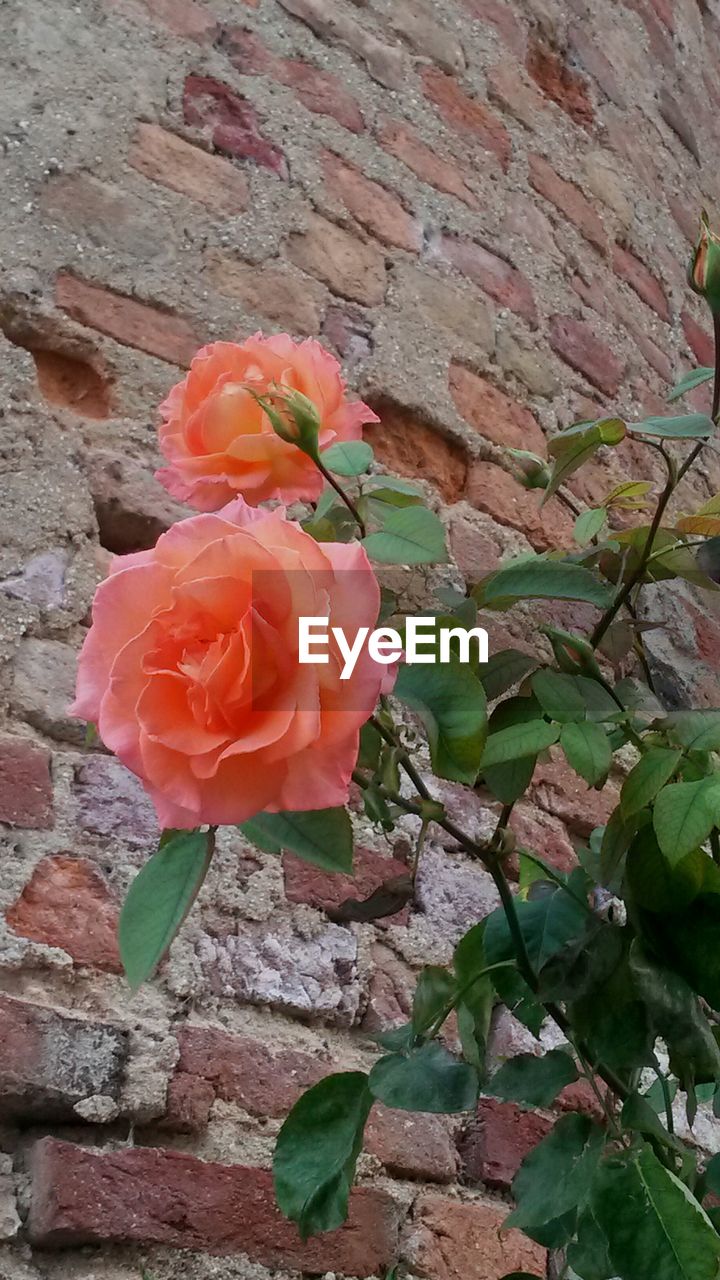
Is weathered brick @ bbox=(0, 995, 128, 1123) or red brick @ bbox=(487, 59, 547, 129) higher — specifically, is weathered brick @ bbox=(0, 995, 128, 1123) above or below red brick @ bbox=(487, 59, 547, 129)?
below

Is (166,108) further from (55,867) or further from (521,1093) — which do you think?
(521,1093)

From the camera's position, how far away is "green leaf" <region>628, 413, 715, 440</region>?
2.77 feet

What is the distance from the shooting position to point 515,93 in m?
2.04

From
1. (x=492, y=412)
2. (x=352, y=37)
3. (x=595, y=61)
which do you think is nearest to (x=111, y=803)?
(x=492, y=412)

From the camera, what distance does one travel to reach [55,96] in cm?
149

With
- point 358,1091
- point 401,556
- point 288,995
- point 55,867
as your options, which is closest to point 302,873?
point 288,995

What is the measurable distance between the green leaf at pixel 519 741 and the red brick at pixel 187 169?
98 centimetres

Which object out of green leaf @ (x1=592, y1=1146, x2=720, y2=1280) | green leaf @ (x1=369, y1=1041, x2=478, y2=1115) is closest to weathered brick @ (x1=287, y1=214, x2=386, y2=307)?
green leaf @ (x1=369, y1=1041, x2=478, y2=1115)

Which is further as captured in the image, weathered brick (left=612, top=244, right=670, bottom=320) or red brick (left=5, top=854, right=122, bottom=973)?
weathered brick (left=612, top=244, right=670, bottom=320)

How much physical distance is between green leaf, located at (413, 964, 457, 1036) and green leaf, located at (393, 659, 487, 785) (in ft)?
0.56

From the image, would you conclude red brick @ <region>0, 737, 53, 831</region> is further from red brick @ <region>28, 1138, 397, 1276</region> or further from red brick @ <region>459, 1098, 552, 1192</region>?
red brick @ <region>459, 1098, 552, 1192</region>

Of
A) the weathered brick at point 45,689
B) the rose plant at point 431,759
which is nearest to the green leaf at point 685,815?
the rose plant at point 431,759

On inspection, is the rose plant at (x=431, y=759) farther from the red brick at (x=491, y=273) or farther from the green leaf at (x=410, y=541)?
the red brick at (x=491, y=273)

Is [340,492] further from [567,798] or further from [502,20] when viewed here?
[502,20]
